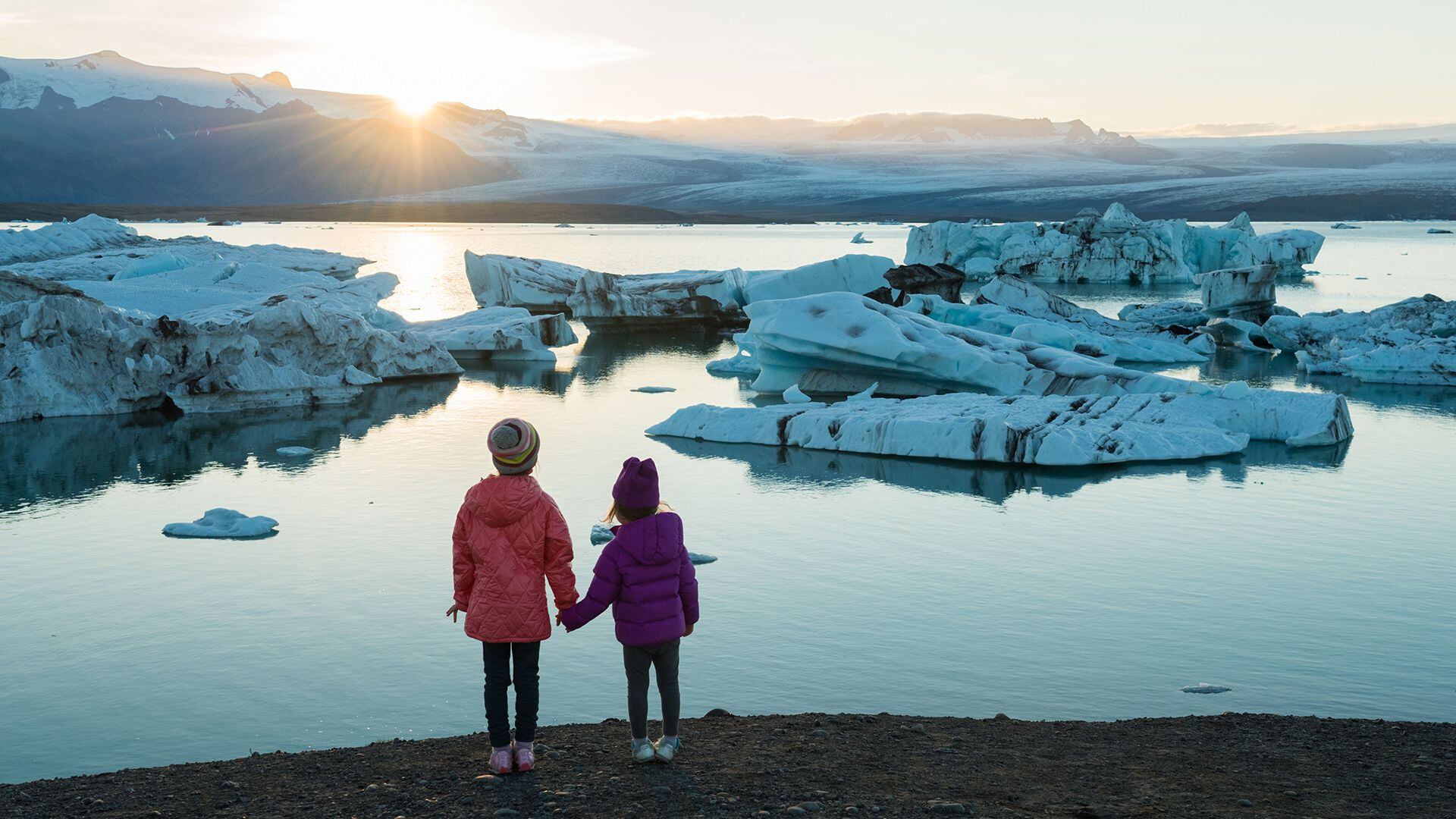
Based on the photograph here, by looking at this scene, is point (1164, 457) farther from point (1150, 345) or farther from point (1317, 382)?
point (1150, 345)

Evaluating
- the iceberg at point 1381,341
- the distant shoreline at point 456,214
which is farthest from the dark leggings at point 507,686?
the distant shoreline at point 456,214

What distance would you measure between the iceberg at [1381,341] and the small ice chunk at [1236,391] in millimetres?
5513

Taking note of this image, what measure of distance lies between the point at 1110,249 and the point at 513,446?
110ft

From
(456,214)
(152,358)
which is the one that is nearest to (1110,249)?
(152,358)

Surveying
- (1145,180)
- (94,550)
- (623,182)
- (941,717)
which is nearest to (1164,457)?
(941,717)

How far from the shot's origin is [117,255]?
1089 inches

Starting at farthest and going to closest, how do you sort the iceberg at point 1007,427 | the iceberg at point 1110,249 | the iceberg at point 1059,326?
the iceberg at point 1110,249, the iceberg at point 1059,326, the iceberg at point 1007,427

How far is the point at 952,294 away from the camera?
23891 mm

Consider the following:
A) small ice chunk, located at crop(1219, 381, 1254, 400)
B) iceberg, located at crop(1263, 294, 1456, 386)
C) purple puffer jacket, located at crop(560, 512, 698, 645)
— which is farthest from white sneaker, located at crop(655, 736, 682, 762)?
iceberg, located at crop(1263, 294, 1456, 386)

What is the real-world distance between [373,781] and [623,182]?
113611mm

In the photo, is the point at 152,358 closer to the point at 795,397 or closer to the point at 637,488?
the point at 795,397

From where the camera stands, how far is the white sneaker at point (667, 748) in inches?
152

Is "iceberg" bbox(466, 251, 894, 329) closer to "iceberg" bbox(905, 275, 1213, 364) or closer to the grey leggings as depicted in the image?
"iceberg" bbox(905, 275, 1213, 364)

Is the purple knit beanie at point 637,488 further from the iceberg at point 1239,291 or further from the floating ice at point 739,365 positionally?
the iceberg at point 1239,291
